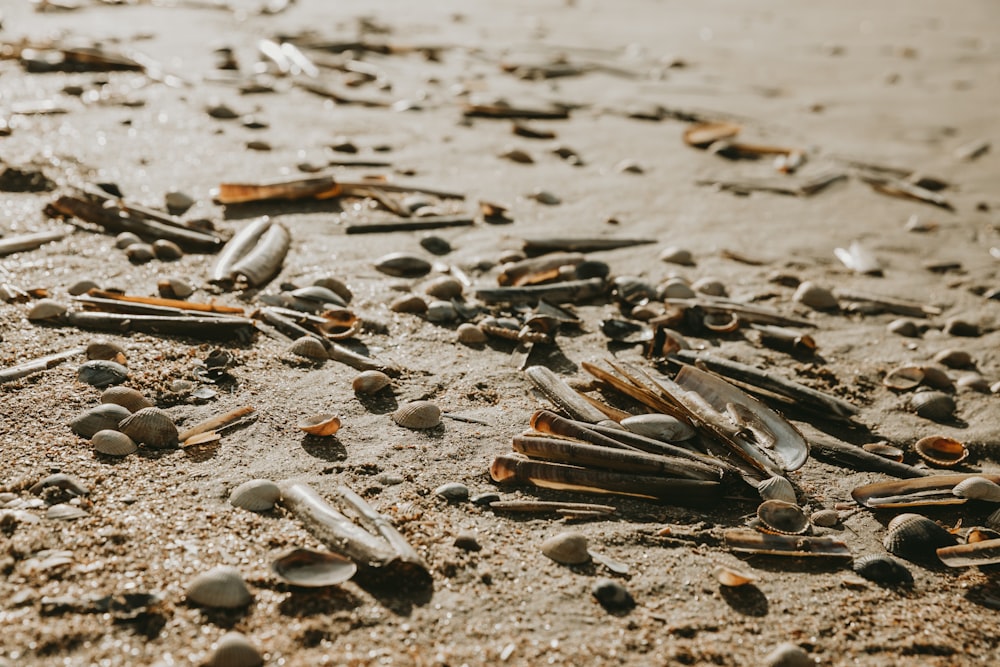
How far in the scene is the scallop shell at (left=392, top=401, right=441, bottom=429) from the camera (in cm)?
297

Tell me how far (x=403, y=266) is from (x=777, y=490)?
2.03 m

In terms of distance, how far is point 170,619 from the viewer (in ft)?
6.81

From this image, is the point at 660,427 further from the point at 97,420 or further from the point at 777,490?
the point at 97,420

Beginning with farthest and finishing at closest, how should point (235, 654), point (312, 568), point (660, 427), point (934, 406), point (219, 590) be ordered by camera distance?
point (934, 406) < point (660, 427) < point (312, 568) < point (219, 590) < point (235, 654)

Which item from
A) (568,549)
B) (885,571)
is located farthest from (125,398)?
(885,571)

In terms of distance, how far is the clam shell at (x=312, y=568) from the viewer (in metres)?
2.20

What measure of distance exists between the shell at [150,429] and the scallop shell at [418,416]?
68 centimetres

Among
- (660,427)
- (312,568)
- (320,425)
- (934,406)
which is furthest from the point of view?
(934,406)

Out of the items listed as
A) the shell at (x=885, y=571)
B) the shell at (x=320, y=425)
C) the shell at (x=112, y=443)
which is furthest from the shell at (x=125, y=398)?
the shell at (x=885, y=571)

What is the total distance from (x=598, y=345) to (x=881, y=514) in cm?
126

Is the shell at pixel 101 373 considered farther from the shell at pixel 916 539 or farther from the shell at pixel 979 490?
the shell at pixel 979 490

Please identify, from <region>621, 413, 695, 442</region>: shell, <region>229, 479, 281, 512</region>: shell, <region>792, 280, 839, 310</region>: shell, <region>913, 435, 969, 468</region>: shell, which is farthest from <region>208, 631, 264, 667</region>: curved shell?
<region>792, 280, 839, 310</region>: shell

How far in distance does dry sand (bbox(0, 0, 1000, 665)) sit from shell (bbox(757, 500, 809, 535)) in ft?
0.37

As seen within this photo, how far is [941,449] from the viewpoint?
3119 millimetres
